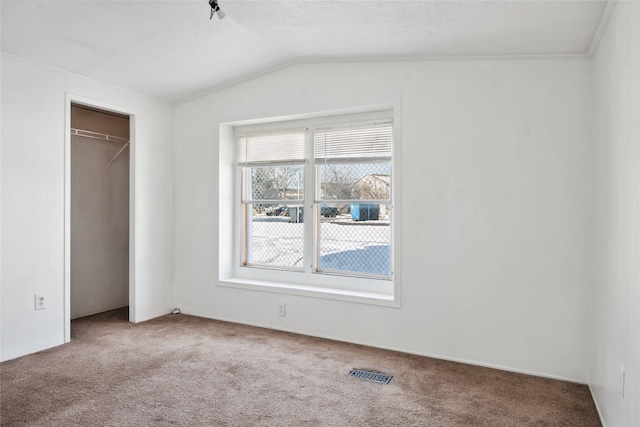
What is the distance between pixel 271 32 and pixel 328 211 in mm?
1741

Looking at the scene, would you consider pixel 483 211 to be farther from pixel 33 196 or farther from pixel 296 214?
pixel 33 196

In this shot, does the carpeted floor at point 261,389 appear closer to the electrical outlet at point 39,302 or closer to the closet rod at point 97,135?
the electrical outlet at point 39,302

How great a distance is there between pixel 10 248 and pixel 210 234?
1.77 m

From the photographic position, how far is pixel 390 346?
3492mm

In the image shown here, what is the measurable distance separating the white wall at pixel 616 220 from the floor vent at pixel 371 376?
50.7 inches

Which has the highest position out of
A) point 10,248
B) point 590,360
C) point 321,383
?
point 10,248

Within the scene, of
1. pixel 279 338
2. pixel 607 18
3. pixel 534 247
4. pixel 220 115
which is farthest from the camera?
pixel 220 115

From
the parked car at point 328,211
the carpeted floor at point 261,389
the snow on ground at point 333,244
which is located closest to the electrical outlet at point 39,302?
the carpeted floor at point 261,389

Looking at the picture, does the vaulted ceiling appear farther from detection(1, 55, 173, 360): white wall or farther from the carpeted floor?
the carpeted floor

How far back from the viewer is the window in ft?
12.5

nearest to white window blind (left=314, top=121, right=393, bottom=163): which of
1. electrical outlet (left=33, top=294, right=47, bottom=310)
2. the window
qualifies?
the window

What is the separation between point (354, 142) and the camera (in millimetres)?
3920

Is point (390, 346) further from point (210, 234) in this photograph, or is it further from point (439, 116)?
point (210, 234)

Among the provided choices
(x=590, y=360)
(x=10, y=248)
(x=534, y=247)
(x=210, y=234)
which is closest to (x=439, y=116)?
(x=534, y=247)
